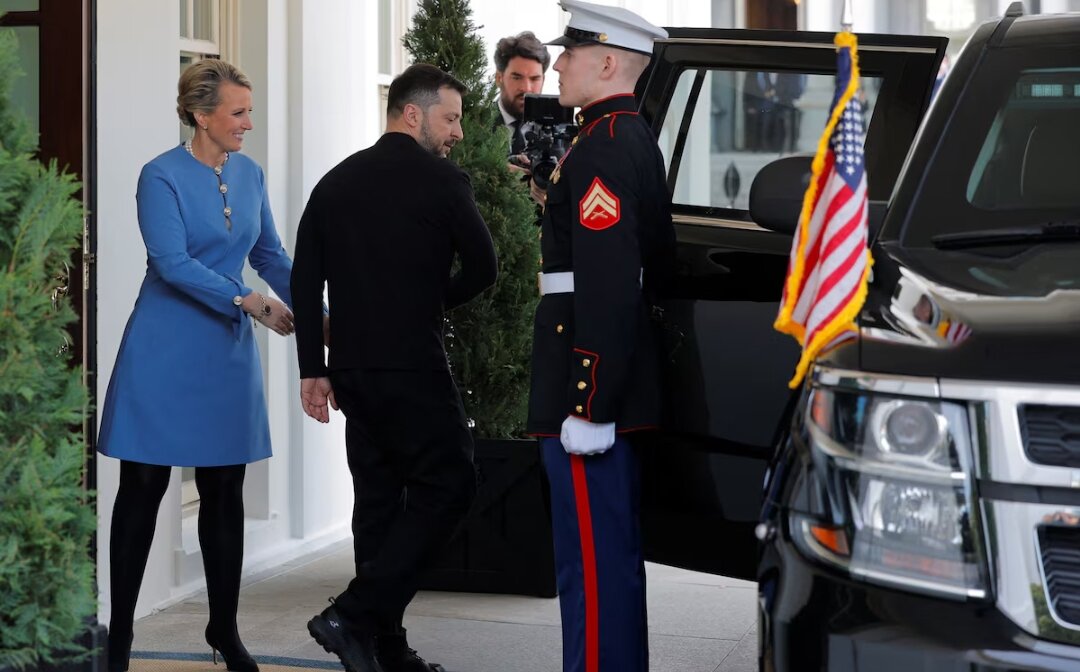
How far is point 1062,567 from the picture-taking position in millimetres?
2451

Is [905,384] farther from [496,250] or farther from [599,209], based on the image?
[496,250]

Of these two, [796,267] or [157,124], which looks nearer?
[796,267]

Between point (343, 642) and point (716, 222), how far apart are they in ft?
5.07

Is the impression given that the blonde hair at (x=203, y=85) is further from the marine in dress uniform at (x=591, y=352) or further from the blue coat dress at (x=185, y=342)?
the marine in dress uniform at (x=591, y=352)

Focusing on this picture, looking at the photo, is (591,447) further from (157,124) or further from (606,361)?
(157,124)

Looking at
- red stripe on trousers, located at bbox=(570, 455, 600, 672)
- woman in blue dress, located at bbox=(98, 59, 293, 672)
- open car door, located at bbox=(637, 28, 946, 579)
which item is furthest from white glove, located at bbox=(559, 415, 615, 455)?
woman in blue dress, located at bbox=(98, 59, 293, 672)

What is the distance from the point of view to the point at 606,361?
155 inches

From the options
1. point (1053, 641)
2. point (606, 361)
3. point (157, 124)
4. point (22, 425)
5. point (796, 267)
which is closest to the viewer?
point (1053, 641)

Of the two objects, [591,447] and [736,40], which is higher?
[736,40]

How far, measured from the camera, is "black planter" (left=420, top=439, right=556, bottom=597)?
6.01 metres

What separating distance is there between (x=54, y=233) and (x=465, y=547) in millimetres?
3550

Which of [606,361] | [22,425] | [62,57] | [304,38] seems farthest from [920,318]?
[304,38]

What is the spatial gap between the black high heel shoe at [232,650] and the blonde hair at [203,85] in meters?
1.49

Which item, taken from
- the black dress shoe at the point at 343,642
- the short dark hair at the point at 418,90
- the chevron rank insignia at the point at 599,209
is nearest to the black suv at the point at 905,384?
the chevron rank insignia at the point at 599,209
